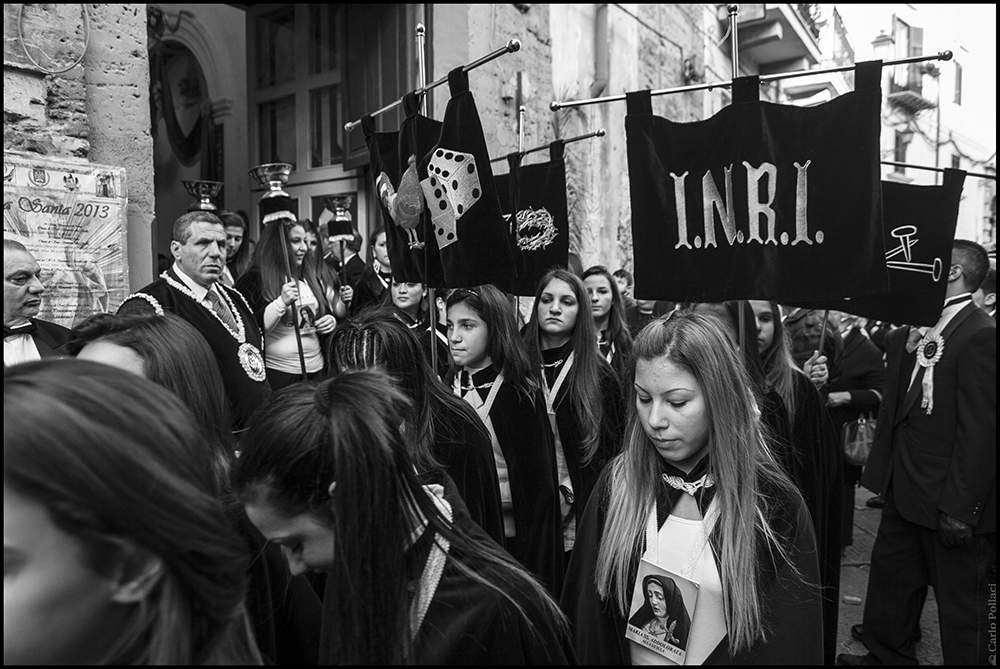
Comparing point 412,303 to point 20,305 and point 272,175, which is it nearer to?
point 272,175

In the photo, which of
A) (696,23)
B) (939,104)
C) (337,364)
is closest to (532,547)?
(337,364)

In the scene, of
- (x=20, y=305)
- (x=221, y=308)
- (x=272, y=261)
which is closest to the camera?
(x=20, y=305)

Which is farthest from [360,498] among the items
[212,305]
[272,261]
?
[272,261]

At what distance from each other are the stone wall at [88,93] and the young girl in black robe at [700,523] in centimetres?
342

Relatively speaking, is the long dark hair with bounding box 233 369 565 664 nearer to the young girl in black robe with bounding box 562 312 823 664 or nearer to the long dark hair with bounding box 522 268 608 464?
the young girl in black robe with bounding box 562 312 823 664

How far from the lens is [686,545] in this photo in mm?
1895

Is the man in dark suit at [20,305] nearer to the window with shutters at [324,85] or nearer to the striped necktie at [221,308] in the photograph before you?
the striped necktie at [221,308]

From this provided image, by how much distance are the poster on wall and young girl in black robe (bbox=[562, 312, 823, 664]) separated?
3094 mm

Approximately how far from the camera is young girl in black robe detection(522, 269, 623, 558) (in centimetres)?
360

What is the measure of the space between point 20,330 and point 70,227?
108cm

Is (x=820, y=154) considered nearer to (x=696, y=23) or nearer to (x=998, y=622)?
(x=998, y=622)

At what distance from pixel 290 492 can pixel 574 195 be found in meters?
7.78

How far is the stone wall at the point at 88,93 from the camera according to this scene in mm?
3742

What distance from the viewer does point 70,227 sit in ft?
12.6
